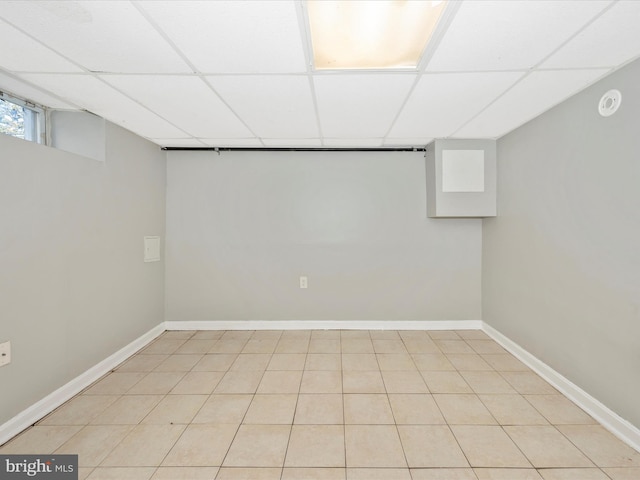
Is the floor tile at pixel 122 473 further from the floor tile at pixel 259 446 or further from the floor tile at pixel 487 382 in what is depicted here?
the floor tile at pixel 487 382

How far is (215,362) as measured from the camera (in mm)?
2732

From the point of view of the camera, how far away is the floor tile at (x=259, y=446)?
5.21ft

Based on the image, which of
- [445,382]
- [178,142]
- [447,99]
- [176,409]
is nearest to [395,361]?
[445,382]

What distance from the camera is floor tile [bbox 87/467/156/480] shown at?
1492 mm

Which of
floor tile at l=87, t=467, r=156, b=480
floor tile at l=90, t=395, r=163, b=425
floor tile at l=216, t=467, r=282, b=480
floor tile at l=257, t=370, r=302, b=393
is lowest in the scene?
floor tile at l=87, t=467, r=156, b=480

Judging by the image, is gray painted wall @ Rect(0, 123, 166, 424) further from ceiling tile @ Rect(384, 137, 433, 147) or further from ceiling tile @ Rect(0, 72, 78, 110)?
ceiling tile @ Rect(384, 137, 433, 147)

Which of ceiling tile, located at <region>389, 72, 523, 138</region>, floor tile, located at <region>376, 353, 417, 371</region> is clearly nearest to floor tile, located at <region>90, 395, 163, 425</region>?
floor tile, located at <region>376, 353, 417, 371</region>

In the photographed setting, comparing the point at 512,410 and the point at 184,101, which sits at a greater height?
the point at 184,101

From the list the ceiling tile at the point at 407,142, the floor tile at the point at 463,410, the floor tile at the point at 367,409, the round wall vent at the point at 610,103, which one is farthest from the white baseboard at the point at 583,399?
the ceiling tile at the point at 407,142

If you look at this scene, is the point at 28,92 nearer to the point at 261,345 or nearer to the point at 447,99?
the point at 261,345

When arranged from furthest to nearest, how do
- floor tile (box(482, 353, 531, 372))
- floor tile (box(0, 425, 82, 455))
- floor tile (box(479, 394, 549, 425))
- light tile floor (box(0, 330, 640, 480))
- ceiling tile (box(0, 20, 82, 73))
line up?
floor tile (box(482, 353, 531, 372)) < floor tile (box(479, 394, 549, 425)) < floor tile (box(0, 425, 82, 455)) < light tile floor (box(0, 330, 640, 480)) < ceiling tile (box(0, 20, 82, 73))

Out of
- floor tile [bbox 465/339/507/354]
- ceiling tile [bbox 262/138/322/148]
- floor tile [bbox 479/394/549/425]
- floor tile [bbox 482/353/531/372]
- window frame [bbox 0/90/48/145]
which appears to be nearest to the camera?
floor tile [bbox 479/394/549/425]

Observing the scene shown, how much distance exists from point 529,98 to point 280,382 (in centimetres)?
287

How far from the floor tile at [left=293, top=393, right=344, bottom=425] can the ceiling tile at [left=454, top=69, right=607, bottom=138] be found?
8.17ft
